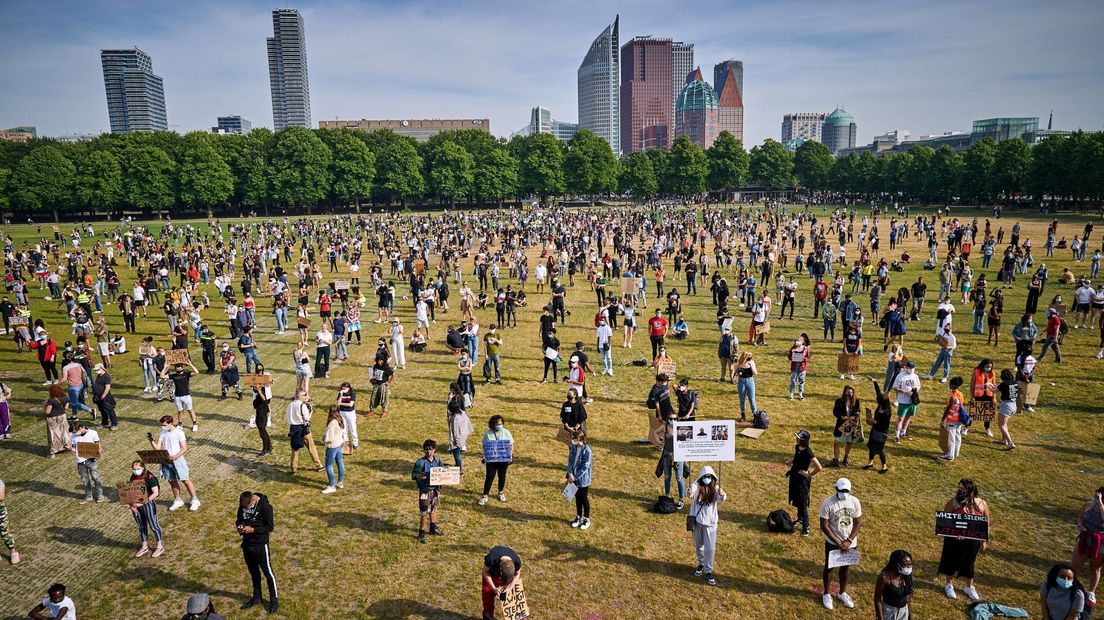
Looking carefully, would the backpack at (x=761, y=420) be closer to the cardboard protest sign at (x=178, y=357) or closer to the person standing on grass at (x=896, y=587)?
the person standing on grass at (x=896, y=587)

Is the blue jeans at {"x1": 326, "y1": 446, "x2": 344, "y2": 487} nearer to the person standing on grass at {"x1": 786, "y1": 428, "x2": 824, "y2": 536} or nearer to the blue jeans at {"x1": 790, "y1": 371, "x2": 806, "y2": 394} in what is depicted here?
the person standing on grass at {"x1": 786, "y1": 428, "x2": 824, "y2": 536}

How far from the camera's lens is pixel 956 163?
88.7 m

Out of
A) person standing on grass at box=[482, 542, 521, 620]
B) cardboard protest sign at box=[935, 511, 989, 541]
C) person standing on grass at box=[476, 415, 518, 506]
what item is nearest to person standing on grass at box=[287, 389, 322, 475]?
person standing on grass at box=[476, 415, 518, 506]

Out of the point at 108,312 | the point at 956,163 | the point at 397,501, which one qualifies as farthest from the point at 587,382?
the point at 956,163

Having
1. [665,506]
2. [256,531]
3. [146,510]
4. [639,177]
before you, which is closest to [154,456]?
[146,510]

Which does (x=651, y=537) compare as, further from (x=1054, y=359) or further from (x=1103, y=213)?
(x=1103, y=213)

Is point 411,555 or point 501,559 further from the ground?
point 501,559

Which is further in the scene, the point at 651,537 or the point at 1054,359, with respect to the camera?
the point at 1054,359

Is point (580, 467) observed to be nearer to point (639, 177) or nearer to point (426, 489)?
point (426, 489)

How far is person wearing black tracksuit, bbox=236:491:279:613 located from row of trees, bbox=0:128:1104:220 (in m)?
82.6

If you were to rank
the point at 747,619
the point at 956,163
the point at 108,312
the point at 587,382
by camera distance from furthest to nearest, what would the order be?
the point at 956,163 < the point at 108,312 < the point at 587,382 < the point at 747,619

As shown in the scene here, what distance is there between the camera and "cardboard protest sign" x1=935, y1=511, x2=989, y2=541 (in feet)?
25.5

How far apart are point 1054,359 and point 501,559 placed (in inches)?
781

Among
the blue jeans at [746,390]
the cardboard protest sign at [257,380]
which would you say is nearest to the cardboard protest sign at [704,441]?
the blue jeans at [746,390]
